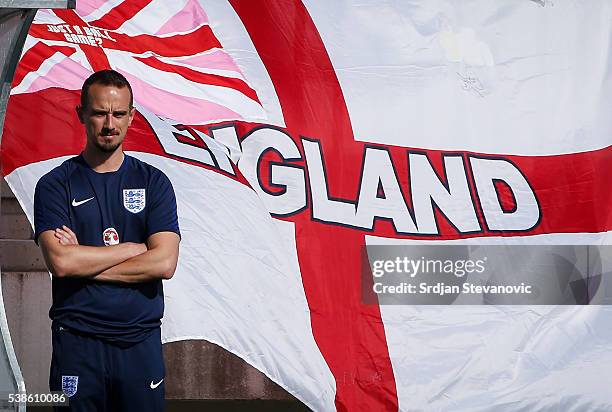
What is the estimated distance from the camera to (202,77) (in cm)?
491

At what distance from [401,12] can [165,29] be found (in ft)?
3.60

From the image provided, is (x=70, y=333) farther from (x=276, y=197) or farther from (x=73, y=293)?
(x=276, y=197)

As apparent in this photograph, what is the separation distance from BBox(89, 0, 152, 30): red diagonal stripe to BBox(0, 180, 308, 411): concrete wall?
1138 mm

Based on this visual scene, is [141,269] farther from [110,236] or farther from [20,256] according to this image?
[20,256]

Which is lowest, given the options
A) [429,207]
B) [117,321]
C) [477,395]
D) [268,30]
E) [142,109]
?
[477,395]

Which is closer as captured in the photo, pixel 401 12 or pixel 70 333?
pixel 70 333

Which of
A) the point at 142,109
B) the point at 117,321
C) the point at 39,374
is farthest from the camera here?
the point at 39,374

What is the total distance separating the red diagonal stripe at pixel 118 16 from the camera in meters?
4.83

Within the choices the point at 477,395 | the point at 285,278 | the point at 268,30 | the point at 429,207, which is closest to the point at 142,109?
the point at 268,30

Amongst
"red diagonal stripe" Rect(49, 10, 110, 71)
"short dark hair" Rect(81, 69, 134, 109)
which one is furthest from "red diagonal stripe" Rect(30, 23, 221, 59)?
"short dark hair" Rect(81, 69, 134, 109)

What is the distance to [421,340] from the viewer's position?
504 centimetres

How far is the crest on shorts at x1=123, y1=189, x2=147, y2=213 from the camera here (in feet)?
12.0

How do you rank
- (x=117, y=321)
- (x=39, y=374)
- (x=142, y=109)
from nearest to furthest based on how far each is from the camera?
(x=117, y=321) → (x=142, y=109) → (x=39, y=374)
